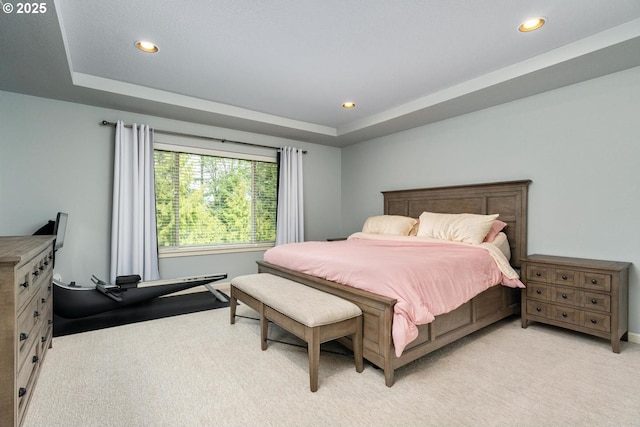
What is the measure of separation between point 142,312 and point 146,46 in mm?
2692

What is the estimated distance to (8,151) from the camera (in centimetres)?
318

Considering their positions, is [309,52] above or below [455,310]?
above

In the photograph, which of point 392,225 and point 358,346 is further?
point 392,225

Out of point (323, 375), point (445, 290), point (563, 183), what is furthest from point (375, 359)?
point (563, 183)

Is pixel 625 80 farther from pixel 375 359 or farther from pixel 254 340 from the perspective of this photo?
pixel 254 340

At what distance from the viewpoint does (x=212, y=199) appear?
14.8 feet

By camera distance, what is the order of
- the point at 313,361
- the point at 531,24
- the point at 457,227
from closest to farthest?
the point at 313,361 < the point at 531,24 < the point at 457,227

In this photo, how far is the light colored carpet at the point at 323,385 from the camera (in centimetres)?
166

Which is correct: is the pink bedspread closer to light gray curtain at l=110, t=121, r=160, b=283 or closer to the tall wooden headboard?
the tall wooden headboard

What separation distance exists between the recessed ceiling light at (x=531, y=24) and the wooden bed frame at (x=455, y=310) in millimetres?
1546

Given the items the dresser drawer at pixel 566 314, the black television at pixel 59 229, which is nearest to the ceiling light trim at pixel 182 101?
the black television at pixel 59 229

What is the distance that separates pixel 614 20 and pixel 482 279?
2.13 meters

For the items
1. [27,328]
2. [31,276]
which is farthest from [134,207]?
[27,328]

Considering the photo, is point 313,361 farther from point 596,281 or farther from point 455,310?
point 596,281
